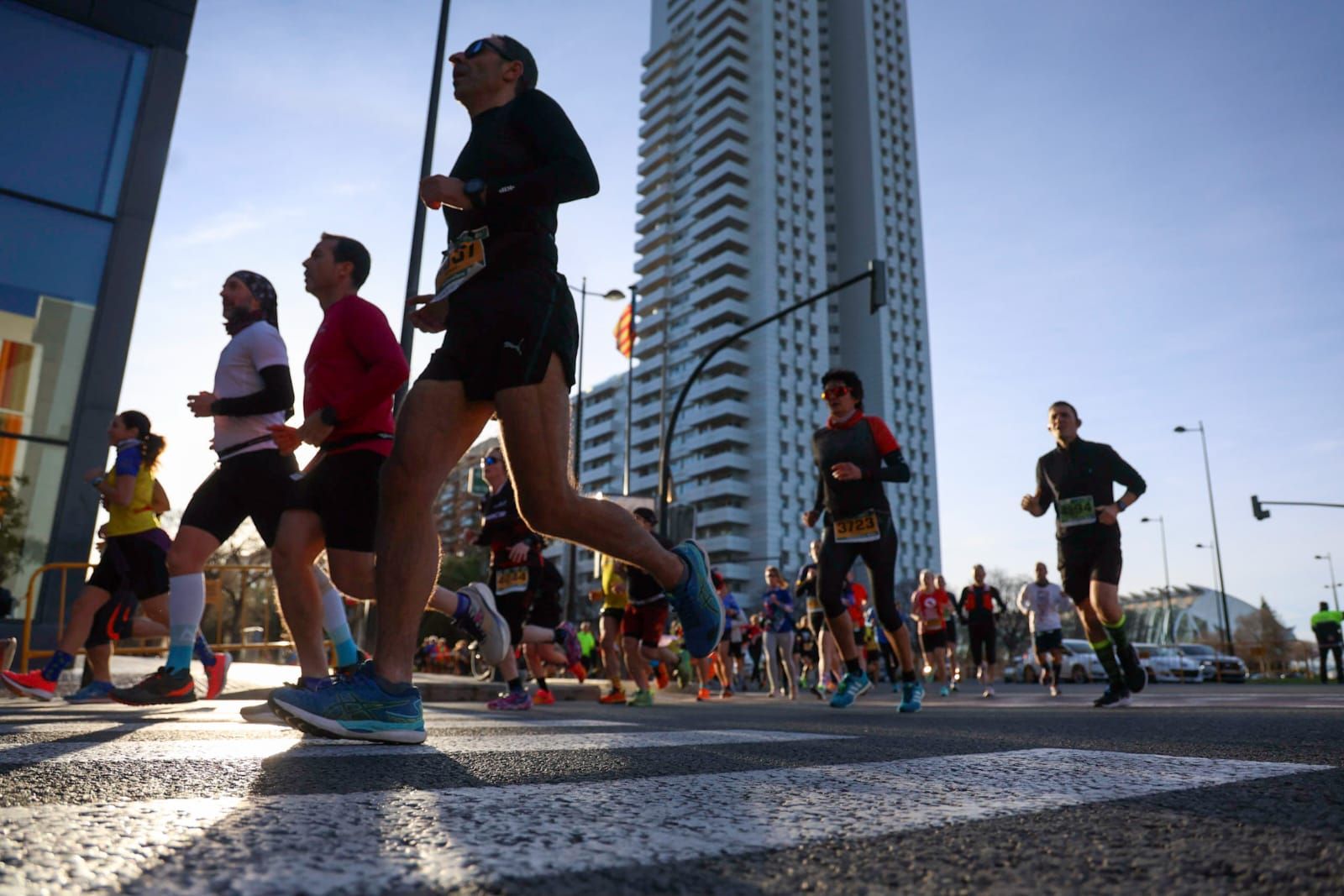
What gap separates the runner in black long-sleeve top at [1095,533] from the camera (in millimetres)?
6895

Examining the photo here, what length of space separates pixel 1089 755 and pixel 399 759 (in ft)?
5.63

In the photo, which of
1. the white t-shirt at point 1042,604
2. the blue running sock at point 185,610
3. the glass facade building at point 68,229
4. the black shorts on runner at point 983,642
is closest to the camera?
the blue running sock at point 185,610

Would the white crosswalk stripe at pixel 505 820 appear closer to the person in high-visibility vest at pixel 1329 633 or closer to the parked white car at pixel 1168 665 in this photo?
the person in high-visibility vest at pixel 1329 633

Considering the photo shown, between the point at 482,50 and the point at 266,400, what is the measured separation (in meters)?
2.28

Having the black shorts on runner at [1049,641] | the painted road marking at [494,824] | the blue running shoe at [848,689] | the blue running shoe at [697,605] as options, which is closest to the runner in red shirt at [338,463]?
the blue running shoe at [697,605]

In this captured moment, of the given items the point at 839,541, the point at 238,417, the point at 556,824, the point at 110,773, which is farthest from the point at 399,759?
the point at 839,541

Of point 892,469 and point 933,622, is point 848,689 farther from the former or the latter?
point 933,622

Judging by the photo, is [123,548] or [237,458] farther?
[123,548]

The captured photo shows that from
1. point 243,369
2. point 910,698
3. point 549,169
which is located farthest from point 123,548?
point 910,698

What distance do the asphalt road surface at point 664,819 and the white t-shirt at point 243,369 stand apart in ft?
7.54

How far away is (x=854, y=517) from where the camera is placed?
650 centimetres

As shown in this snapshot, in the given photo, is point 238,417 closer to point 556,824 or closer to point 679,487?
point 556,824

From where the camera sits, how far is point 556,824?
1.34m

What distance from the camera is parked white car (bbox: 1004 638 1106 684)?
94.7 ft
